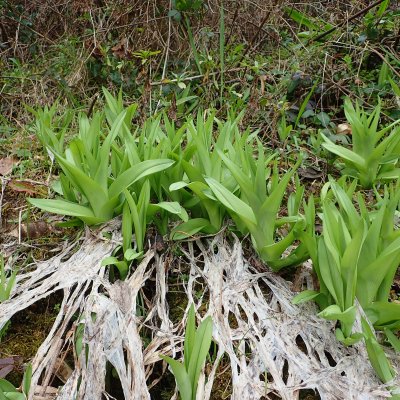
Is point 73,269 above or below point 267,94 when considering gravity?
below

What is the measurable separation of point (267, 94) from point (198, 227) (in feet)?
4.91

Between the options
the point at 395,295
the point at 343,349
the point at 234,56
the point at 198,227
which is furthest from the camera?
the point at 234,56

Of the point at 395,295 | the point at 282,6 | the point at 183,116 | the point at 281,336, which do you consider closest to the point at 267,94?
the point at 183,116

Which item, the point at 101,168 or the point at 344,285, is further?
the point at 101,168

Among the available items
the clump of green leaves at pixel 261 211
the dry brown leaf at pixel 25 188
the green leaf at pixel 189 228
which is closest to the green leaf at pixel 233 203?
the clump of green leaves at pixel 261 211

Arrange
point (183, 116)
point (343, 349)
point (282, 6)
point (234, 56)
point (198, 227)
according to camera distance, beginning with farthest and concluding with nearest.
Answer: point (282, 6) → point (234, 56) → point (183, 116) → point (198, 227) → point (343, 349)

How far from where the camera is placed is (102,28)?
131 inches

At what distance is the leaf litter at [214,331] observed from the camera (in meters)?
1.16

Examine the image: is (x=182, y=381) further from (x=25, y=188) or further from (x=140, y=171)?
(x=25, y=188)

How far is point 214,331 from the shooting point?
127cm

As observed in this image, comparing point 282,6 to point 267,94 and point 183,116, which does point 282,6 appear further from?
point 183,116

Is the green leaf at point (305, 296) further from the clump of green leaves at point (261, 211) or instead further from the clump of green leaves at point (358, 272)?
the clump of green leaves at point (261, 211)

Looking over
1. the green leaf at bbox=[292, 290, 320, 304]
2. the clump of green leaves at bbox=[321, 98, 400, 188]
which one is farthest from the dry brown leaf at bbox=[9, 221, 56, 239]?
the clump of green leaves at bbox=[321, 98, 400, 188]

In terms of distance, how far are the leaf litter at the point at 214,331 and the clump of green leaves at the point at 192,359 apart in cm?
5
